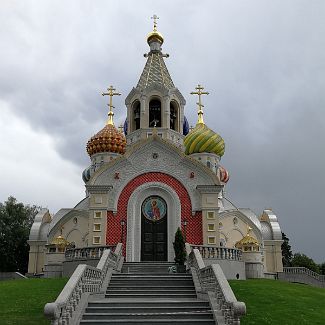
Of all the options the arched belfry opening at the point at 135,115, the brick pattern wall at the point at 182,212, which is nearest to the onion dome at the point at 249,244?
the brick pattern wall at the point at 182,212

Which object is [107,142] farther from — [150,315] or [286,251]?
[286,251]

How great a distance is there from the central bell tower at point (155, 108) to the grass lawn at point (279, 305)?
572 inches

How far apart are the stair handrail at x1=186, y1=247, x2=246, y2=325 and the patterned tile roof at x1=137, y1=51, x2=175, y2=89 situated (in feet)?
58.4

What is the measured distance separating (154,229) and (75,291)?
1380cm

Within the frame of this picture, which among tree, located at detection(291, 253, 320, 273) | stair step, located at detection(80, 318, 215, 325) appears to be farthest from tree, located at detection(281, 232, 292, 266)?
stair step, located at detection(80, 318, 215, 325)

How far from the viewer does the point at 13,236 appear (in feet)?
124

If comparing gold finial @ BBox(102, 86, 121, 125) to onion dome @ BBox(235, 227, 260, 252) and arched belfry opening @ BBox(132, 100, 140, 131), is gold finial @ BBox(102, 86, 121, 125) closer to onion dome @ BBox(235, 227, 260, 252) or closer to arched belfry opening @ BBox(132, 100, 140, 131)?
arched belfry opening @ BBox(132, 100, 140, 131)

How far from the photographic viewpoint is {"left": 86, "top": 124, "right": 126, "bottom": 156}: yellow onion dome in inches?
1173

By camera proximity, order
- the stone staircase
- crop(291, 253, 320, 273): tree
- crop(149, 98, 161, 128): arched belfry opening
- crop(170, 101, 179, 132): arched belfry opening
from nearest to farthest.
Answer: the stone staircase
crop(149, 98, 161, 128): arched belfry opening
crop(170, 101, 179, 132): arched belfry opening
crop(291, 253, 320, 273): tree

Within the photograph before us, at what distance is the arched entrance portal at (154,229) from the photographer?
23.4m

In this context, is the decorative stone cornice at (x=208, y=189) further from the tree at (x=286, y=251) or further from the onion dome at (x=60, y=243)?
the tree at (x=286, y=251)

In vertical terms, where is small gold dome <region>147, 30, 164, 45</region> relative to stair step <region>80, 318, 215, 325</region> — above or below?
above

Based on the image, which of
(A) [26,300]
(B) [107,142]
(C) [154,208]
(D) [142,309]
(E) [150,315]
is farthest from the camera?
(B) [107,142]

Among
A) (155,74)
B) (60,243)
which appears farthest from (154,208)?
(155,74)
